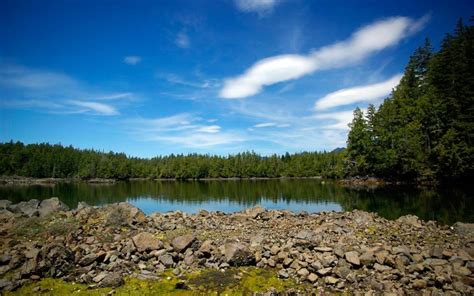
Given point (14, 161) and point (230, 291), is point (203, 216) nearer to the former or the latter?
point (230, 291)

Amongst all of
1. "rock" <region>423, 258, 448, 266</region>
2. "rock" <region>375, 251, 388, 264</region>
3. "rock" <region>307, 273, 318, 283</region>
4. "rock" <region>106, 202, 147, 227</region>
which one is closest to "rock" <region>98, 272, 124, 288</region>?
"rock" <region>307, 273, 318, 283</region>

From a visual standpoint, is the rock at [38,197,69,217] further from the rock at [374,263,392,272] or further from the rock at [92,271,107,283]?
the rock at [374,263,392,272]

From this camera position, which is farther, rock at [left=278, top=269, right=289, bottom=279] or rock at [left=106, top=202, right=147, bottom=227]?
rock at [left=106, top=202, right=147, bottom=227]

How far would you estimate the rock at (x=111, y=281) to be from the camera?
1145 cm

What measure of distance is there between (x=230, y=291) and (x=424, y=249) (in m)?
9.85

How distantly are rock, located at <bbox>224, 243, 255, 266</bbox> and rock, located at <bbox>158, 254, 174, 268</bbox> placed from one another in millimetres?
2686

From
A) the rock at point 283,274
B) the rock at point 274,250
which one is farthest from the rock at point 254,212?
the rock at point 283,274

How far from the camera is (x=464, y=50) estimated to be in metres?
52.1

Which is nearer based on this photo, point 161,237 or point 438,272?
point 438,272

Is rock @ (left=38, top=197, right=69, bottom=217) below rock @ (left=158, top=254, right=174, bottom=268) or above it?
above

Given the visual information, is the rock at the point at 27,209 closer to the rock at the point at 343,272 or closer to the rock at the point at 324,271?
the rock at the point at 324,271

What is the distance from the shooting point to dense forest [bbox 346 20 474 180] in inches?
1966

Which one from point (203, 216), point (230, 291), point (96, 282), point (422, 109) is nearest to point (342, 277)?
point (230, 291)

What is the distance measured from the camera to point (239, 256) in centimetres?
1345
